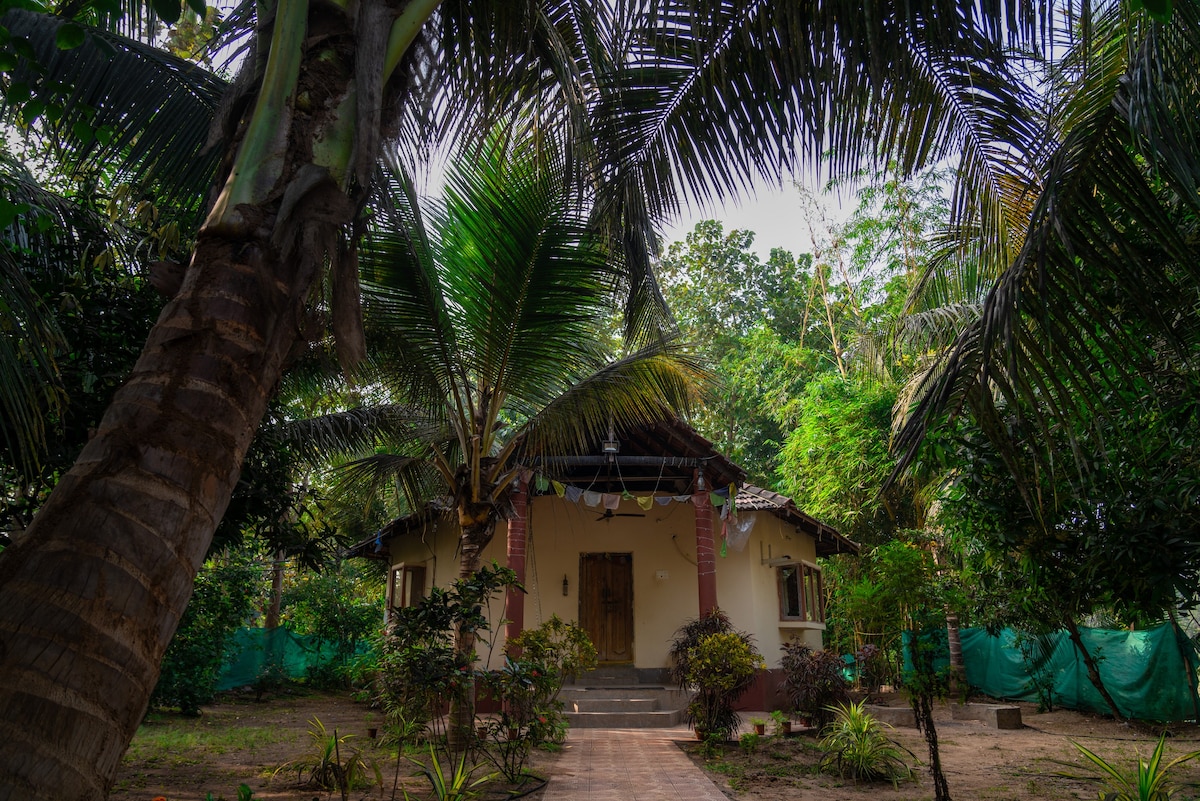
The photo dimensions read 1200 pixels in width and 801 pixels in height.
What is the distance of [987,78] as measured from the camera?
3.78 metres

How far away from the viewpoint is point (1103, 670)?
42.2 feet

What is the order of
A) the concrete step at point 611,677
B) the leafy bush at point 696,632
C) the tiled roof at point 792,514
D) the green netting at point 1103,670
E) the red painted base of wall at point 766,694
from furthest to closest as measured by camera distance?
1. the tiled roof at point 792,514
2. the red painted base of wall at point 766,694
3. the concrete step at point 611,677
4. the green netting at point 1103,670
5. the leafy bush at point 696,632

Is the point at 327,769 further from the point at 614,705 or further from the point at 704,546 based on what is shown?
the point at 704,546

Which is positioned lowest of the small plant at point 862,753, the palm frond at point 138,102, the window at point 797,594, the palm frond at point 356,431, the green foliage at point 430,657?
the small plant at point 862,753

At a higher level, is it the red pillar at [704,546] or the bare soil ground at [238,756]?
the red pillar at [704,546]

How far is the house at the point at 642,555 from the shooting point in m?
13.1

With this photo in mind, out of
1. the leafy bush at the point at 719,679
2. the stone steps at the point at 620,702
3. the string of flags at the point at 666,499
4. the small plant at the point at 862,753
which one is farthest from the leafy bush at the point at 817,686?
the string of flags at the point at 666,499

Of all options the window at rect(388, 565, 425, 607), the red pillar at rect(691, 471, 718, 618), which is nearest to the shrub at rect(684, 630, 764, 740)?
the red pillar at rect(691, 471, 718, 618)

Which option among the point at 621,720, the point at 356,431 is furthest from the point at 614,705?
the point at 356,431

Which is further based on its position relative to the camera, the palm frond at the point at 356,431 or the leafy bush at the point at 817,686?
the leafy bush at the point at 817,686

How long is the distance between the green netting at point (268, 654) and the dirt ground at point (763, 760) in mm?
3596

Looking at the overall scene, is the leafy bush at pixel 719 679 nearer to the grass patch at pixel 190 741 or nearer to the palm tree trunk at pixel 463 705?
the palm tree trunk at pixel 463 705

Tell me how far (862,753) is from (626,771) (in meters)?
2.16

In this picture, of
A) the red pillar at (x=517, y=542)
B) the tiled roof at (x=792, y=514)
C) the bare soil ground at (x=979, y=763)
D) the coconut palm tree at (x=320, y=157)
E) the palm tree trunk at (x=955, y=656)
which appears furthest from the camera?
the palm tree trunk at (x=955, y=656)
